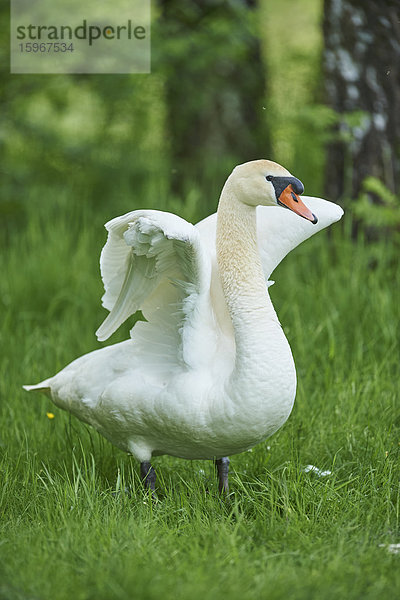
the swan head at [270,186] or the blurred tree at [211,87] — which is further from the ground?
the blurred tree at [211,87]

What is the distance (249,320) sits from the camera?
321cm

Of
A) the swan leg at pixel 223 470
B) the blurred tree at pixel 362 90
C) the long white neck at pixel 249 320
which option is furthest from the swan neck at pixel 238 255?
the blurred tree at pixel 362 90

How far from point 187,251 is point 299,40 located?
1182 cm

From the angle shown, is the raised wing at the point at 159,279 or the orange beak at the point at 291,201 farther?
the orange beak at the point at 291,201

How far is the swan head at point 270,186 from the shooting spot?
3.17m

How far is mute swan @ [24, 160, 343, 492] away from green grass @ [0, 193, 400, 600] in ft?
0.85

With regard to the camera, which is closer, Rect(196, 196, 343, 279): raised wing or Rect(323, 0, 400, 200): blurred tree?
Rect(196, 196, 343, 279): raised wing

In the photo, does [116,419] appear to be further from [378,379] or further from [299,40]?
[299,40]

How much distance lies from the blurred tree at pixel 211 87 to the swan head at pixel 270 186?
13.5 feet

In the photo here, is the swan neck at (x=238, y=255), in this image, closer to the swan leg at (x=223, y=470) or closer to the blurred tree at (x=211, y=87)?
the swan leg at (x=223, y=470)

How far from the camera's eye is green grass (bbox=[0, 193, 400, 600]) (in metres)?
2.58

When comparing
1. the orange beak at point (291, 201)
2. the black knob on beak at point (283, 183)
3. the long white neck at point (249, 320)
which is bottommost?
the long white neck at point (249, 320)

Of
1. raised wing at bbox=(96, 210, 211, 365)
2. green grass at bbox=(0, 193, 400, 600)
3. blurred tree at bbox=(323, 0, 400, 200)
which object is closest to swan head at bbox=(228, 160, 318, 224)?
raised wing at bbox=(96, 210, 211, 365)

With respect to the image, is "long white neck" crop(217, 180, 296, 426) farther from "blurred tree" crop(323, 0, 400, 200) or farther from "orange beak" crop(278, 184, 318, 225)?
"blurred tree" crop(323, 0, 400, 200)
